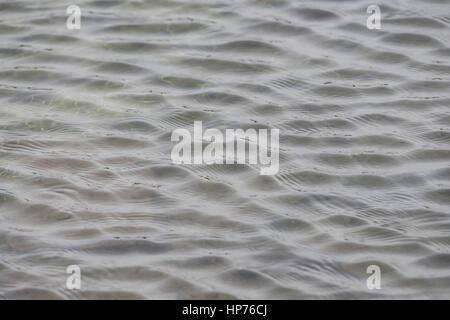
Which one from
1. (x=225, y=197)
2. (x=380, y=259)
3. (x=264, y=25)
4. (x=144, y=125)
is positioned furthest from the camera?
(x=264, y=25)

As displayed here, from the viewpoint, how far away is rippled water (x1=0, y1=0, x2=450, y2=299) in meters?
3.73

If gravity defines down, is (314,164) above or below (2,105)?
below

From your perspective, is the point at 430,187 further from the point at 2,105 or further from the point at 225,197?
the point at 2,105

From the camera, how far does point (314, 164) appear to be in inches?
177

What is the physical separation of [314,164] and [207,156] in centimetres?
60

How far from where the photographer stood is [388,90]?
17.1 feet

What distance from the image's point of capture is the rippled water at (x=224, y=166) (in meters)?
3.73

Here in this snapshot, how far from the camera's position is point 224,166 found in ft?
14.8

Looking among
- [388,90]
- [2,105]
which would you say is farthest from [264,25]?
[2,105]

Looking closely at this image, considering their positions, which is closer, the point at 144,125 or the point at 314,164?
the point at 314,164
